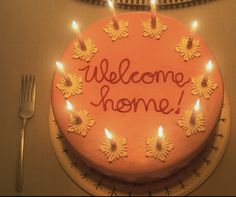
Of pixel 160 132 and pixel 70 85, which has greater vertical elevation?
pixel 70 85

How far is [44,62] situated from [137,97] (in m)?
0.37

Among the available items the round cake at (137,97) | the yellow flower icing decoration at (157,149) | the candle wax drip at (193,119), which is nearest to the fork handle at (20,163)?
the round cake at (137,97)

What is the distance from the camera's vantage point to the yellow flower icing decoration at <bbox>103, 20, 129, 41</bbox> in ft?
3.86

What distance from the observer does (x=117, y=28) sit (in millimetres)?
1185

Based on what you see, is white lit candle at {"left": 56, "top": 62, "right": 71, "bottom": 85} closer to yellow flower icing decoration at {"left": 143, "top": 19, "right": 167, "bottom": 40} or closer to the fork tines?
the fork tines

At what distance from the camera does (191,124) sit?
1.04 meters

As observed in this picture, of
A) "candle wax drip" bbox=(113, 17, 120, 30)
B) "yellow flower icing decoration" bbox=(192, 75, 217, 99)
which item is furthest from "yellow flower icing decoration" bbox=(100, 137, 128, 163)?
"candle wax drip" bbox=(113, 17, 120, 30)

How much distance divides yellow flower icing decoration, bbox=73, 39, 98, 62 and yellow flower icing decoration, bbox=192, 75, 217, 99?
30cm

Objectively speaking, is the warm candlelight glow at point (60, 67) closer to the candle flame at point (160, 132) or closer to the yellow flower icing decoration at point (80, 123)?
the yellow flower icing decoration at point (80, 123)

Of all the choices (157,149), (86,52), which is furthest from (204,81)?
(86,52)

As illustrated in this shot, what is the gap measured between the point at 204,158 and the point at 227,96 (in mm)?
213

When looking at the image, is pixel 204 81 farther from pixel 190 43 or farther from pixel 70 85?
pixel 70 85

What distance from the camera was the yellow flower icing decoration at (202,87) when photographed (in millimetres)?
1081

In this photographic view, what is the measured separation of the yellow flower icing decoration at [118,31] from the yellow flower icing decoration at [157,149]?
33cm
